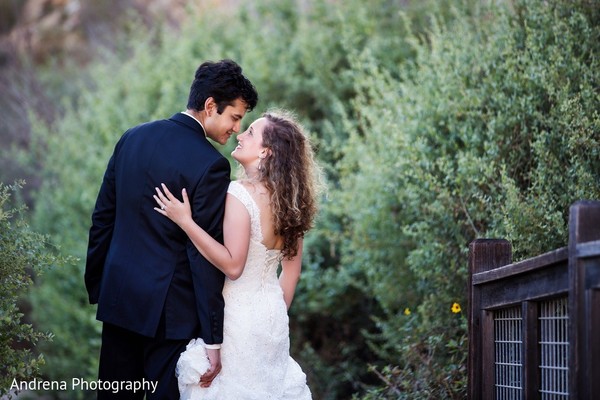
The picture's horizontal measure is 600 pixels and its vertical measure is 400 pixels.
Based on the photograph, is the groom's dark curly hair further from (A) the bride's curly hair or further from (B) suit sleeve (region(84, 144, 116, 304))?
(B) suit sleeve (region(84, 144, 116, 304))

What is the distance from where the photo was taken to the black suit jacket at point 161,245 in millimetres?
3637

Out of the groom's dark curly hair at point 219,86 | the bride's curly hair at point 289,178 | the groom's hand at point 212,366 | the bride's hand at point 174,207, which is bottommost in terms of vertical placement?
the groom's hand at point 212,366

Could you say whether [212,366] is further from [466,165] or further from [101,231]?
[466,165]

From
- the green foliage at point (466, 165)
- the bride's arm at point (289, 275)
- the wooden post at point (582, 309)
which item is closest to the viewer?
the wooden post at point (582, 309)

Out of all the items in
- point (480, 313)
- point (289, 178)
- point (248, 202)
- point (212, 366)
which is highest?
point (289, 178)

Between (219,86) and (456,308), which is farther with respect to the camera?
(456,308)

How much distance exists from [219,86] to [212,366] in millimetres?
1273

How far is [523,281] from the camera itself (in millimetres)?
3176

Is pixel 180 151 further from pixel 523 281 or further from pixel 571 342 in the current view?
pixel 571 342

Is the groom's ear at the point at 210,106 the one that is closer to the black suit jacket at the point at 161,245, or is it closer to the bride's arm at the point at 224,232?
the black suit jacket at the point at 161,245

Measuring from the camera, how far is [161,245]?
3.72 meters

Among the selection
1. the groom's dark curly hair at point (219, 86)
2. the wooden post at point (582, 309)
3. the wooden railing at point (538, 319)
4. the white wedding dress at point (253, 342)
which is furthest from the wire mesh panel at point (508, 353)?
the groom's dark curly hair at point (219, 86)

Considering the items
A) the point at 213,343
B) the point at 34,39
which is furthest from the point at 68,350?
the point at 34,39

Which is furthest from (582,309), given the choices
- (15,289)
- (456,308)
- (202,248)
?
(456,308)
